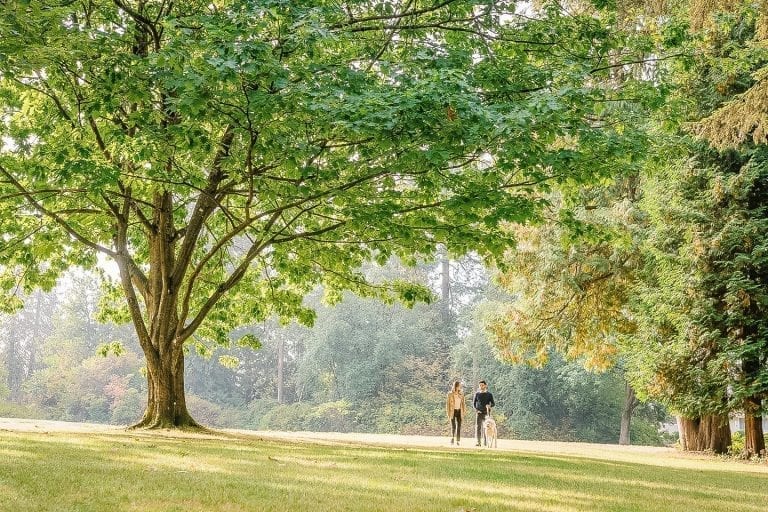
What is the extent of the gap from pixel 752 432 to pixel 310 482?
13880 mm

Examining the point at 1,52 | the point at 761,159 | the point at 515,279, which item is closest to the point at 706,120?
the point at 761,159

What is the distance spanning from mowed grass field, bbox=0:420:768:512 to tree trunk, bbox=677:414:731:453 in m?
7.21

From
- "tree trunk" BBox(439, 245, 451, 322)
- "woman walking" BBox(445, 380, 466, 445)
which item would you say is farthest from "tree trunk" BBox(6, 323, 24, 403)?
"woman walking" BBox(445, 380, 466, 445)

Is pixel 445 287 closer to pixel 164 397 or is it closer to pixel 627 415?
pixel 627 415

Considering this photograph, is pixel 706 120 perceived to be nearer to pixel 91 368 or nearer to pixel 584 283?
pixel 584 283

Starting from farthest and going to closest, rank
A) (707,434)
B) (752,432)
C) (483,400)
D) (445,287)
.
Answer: (445,287) < (707,434) < (483,400) < (752,432)

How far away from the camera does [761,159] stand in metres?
17.6

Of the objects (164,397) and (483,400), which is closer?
(164,397)

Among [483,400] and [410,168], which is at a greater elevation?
[410,168]

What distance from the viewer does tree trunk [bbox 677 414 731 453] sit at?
62.1 feet

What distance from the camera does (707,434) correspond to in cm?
1958

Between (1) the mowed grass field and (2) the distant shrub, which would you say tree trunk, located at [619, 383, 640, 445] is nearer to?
(1) the mowed grass field

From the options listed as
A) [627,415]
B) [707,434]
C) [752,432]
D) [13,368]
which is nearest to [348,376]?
[627,415]

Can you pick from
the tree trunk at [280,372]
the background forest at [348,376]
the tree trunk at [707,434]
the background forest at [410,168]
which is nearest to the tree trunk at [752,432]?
the background forest at [410,168]
